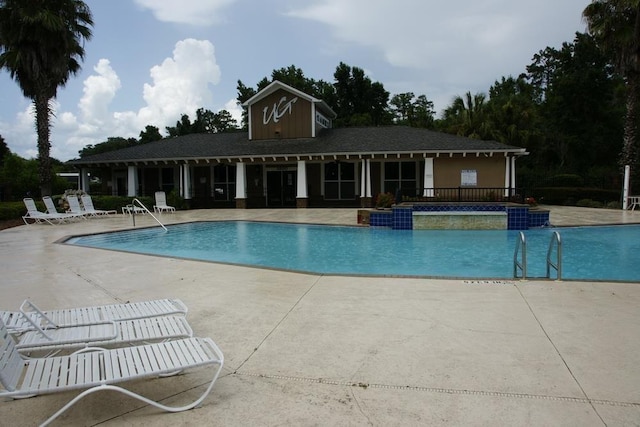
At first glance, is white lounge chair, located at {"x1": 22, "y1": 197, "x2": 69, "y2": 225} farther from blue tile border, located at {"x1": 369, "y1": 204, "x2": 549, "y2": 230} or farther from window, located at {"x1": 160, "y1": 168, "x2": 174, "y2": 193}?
blue tile border, located at {"x1": 369, "y1": 204, "x2": 549, "y2": 230}

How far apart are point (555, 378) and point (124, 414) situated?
2928 millimetres

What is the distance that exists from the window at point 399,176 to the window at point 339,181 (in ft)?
5.70

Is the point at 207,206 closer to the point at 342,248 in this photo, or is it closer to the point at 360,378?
the point at 342,248

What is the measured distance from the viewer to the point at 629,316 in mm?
4660

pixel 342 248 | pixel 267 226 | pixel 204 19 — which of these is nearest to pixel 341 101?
pixel 204 19

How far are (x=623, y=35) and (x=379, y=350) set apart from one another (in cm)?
2277

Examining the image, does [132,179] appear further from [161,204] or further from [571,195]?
[571,195]

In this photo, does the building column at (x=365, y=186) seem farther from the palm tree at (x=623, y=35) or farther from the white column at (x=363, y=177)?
the palm tree at (x=623, y=35)

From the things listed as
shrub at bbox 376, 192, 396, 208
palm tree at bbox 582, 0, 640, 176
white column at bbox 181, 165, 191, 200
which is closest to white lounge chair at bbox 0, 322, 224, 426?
shrub at bbox 376, 192, 396, 208

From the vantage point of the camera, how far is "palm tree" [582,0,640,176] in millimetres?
20016

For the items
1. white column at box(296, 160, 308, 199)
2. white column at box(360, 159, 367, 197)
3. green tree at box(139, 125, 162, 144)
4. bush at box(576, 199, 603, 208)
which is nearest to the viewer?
white column at box(360, 159, 367, 197)

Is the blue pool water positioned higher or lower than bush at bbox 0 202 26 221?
lower

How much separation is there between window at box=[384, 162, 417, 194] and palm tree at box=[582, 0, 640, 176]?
10060mm

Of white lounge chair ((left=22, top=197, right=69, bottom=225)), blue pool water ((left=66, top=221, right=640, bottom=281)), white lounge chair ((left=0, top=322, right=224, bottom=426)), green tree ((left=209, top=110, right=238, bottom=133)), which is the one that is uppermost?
green tree ((left=209, top=110, right=238, bottom=133))
